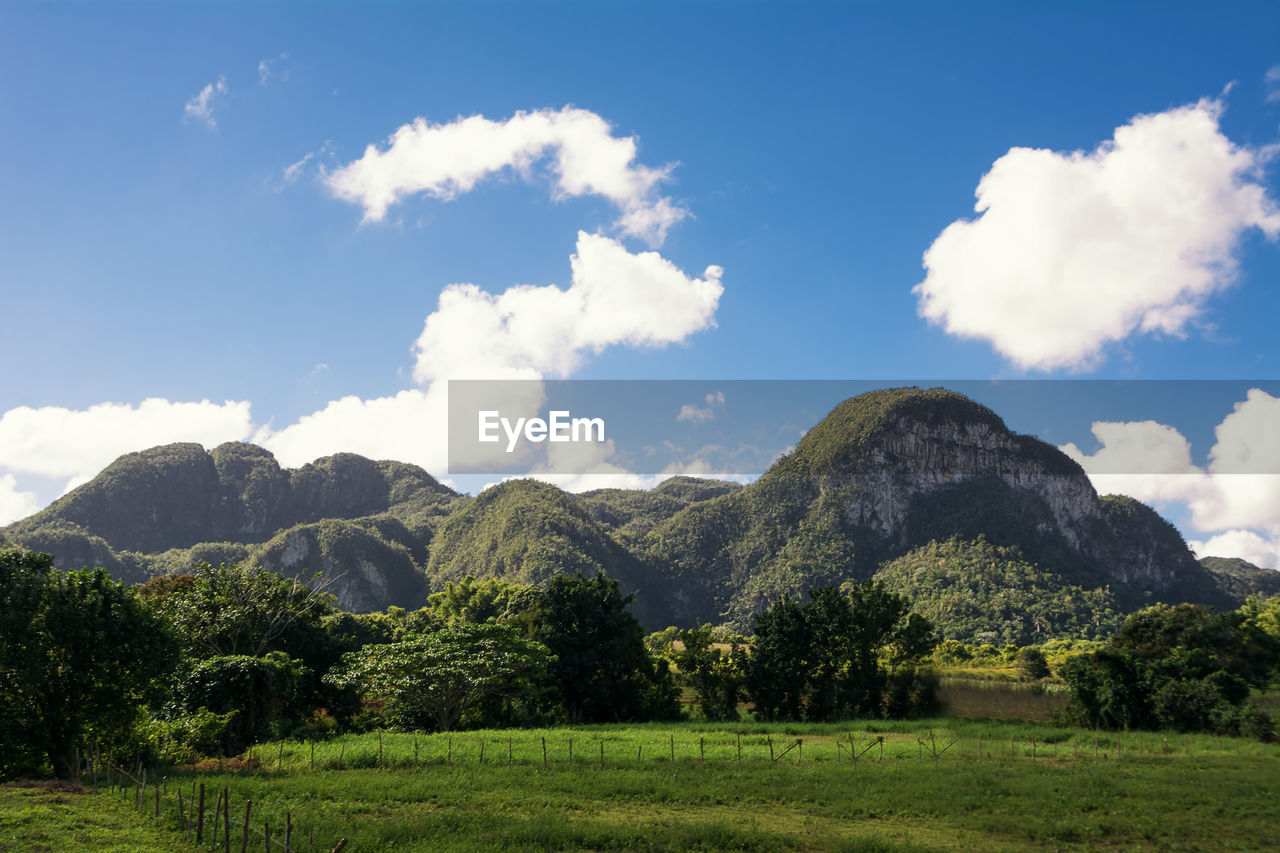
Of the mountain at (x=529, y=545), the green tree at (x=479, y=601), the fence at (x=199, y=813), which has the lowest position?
the fence at (x=199, y=813)

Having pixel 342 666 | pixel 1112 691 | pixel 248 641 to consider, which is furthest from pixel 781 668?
pixel 248 641

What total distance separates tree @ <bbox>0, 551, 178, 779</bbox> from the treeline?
0.05 meters

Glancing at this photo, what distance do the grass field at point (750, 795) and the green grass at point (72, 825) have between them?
580 millimetres

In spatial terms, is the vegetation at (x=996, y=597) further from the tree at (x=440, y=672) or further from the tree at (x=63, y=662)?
the tree at (x=63, y=662)

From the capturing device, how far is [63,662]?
77.3ft

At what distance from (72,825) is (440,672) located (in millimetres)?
17436

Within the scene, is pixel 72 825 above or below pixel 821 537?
below

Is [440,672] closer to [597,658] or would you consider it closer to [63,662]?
[597,658]

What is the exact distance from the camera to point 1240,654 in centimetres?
3725

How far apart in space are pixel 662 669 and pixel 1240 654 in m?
32.3

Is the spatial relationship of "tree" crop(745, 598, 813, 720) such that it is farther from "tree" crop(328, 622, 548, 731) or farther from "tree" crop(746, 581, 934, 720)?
"tree" crop(328, 622, 548, 731)

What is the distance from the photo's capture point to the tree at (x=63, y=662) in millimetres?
22406

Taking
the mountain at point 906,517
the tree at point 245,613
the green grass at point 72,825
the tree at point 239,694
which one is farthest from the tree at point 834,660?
the mountain at point 906,517

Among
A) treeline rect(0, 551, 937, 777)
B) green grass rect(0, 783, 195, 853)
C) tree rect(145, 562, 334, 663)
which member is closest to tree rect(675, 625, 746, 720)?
treeline rect(0, 551, 937, 777)
